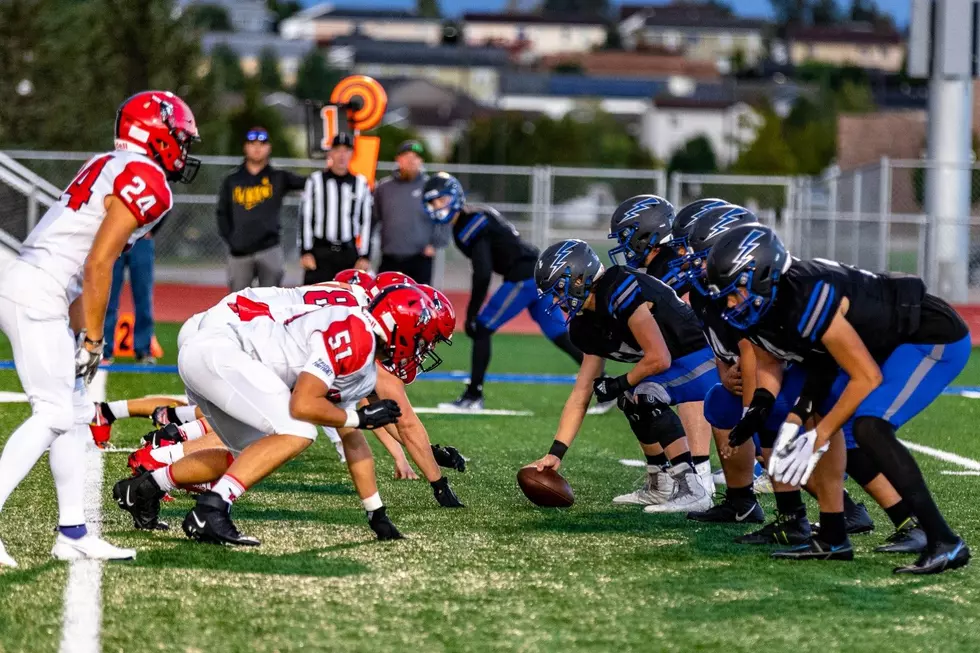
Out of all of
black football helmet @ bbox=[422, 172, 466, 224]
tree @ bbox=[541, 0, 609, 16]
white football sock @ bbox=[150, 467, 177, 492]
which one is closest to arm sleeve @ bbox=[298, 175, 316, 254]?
black football helmet @ bbox=[422, 172, 466, 224]

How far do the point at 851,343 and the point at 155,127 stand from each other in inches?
102

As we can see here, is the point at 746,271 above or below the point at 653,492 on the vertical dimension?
above

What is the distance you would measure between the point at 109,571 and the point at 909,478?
279 cm

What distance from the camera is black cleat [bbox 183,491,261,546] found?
17.8 feet

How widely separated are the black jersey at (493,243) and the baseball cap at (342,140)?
158cm

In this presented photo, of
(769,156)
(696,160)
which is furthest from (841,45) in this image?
(769,156)

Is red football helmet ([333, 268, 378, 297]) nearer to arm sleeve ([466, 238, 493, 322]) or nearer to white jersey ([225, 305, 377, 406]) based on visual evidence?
white jersey ([225, 305, 377, 406])

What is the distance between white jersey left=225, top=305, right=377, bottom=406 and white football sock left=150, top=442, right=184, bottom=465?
76cm

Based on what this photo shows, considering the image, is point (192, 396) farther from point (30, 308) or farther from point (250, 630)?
point (250, 630)

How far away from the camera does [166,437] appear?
6.57 meters

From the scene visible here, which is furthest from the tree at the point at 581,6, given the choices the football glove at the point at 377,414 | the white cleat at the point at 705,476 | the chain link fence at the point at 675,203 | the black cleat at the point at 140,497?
the football glove at the point at 377,414

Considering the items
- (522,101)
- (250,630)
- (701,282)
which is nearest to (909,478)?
(701,282)

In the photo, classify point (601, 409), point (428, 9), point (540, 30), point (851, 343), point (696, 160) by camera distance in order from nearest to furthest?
point (851, 343)
point (601, 409)
point (696, 160)
point (540, 30)
point (428, 9)

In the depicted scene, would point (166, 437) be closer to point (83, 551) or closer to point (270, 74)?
point (83, 551)
